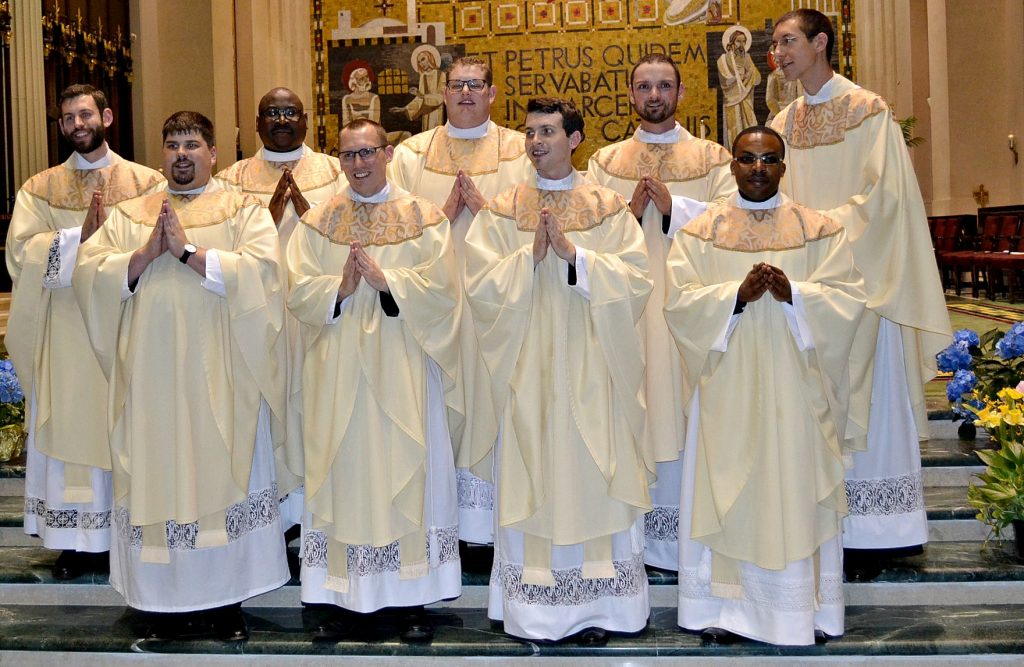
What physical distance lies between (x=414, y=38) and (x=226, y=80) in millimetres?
2708

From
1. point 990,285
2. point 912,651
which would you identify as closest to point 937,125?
point 990,285

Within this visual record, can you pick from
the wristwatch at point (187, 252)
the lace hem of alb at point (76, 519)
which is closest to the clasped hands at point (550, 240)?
the wristwatch at point (187, 252)

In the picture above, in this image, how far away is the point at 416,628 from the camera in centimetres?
486

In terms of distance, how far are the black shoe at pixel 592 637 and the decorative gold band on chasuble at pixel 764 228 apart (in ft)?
5.61

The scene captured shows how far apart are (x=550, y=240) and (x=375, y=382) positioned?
994 millimetres

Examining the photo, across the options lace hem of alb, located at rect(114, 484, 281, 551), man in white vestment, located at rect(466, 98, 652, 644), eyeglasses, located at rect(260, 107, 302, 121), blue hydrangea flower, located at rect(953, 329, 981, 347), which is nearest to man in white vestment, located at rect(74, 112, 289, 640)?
lace hem of alb, located at rect(114, 484, 281, 551)

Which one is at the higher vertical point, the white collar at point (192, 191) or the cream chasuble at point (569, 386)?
the white collar at point (192, 191)

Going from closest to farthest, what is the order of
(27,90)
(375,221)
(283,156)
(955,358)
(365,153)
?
(365,153), (375,221), (283,156), (955,358), (27,90)

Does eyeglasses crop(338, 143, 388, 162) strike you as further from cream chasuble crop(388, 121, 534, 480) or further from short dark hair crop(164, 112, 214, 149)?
short dark hair crop(164, 112, 214, 149)

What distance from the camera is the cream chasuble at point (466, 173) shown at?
205 inches

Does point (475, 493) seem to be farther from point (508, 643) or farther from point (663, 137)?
point (663, 137)

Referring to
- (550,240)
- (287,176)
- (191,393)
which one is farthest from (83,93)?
(550,240)

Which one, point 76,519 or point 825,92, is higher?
point 825,92

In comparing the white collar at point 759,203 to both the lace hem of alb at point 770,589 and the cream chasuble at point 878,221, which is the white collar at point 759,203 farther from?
the lace hem of alb at point 770,589
